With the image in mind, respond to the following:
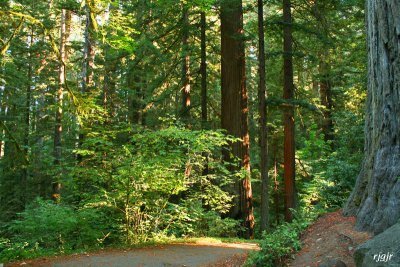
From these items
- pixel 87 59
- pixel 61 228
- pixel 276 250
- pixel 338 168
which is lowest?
pixel 61 228

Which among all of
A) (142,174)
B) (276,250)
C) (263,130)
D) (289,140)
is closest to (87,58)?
(142,174)

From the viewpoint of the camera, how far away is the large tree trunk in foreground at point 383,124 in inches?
199

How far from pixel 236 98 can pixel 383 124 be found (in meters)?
7.93

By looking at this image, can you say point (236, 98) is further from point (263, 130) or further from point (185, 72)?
point (185, 72)

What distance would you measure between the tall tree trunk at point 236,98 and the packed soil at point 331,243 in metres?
6.61

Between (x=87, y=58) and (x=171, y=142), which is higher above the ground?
(x=87, y=58)

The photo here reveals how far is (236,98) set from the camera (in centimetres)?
1313

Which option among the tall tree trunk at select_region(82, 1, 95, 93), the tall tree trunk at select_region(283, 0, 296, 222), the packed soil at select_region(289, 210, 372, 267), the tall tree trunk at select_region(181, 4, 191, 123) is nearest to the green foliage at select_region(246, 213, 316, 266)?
the packed soil at select_region(289, 210, 372, 267)

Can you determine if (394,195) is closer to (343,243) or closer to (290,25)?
(343,243)

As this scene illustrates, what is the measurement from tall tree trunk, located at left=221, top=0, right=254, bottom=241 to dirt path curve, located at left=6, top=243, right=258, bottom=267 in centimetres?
434

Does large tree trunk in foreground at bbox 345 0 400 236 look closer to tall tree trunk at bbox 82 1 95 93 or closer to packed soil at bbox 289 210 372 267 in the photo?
packed soil at bbox 289 210 372 267

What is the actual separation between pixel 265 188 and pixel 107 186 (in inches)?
212

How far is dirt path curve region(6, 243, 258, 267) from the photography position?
7.01 meters

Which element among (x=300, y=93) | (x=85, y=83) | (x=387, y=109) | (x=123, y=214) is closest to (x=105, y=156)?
(x=123, y=214)
